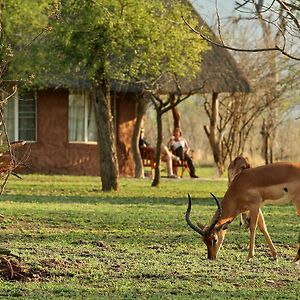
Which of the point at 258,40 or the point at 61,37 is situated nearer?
the point at 61,37

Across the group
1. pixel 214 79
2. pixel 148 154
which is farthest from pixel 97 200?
pixel 214 79

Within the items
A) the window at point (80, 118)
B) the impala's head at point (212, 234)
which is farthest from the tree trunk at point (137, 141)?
the impala's head at point (212, 234)

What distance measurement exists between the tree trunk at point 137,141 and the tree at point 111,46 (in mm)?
6160

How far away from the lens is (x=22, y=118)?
31875 millimetres

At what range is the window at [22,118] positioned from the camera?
104 feet

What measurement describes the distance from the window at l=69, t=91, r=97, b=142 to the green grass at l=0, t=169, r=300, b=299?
960 cm

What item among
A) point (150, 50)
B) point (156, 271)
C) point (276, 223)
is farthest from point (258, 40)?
point (156, 271)

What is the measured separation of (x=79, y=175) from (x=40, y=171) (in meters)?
1.22

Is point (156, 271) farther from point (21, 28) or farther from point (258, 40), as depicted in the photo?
point (258, 40)

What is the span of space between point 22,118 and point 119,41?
10.2m

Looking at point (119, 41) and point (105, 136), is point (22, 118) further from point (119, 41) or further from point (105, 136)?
point (119, 41)

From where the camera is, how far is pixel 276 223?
57.6 feet

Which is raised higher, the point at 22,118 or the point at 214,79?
the point at 214,79

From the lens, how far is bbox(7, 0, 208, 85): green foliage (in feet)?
71.2
